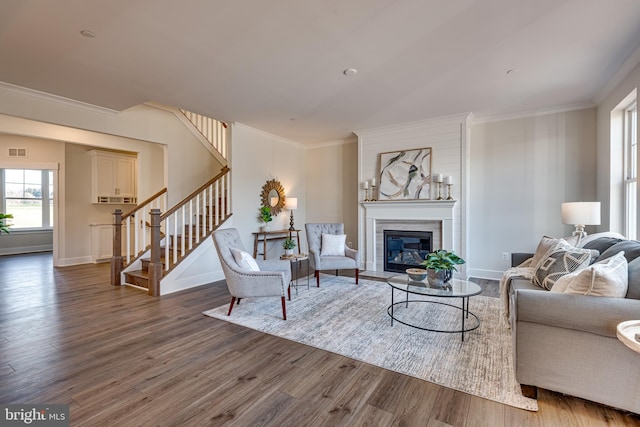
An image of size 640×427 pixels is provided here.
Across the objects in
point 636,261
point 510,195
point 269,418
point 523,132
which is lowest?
point 269,418

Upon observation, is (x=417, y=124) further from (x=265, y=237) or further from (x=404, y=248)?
(x=265, y=237)

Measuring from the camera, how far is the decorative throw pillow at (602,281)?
1.71 meters

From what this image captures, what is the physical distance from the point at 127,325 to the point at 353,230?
14.3ft

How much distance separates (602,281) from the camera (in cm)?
171

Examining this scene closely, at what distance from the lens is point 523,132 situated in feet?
15.3

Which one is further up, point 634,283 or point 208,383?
point 634,283

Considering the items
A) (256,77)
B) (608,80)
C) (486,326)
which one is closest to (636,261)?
(486,326)

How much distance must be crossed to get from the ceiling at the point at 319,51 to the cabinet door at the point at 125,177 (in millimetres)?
3386

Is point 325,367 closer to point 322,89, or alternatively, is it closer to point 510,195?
point 322,89

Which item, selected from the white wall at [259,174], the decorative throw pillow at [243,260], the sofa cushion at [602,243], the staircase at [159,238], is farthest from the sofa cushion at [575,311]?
the white wall at [259,174]

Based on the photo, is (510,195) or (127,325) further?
(510,195)

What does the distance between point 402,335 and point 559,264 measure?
145 centimetres

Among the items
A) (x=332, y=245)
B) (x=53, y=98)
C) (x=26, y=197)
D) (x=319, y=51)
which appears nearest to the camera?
(x=319, y=51)

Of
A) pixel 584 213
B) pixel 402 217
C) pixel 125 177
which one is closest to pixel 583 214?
pixel 584 213
